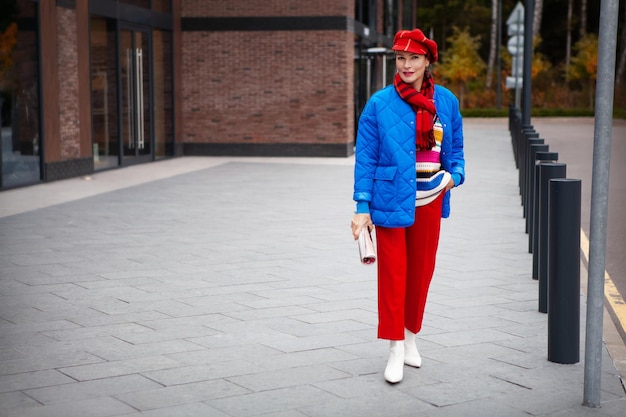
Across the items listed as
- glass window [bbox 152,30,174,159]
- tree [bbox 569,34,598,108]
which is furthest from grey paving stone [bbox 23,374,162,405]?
tree [bbox 569,34,598,108]

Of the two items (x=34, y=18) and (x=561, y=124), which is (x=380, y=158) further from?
(x=561, y=124)

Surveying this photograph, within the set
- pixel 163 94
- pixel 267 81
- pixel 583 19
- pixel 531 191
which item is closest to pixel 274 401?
pixel 531 191

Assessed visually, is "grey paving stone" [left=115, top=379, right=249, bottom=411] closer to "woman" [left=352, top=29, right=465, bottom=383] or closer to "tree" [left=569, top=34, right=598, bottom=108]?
"woman" [left=352, top=29, right=465, bottom=383]

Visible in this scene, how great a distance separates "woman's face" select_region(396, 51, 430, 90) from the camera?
4.99 m

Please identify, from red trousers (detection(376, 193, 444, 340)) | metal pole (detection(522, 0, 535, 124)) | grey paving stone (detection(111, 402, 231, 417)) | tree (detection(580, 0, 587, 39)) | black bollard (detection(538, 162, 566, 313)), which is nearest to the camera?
grey paving stone (detection(111, 402, 231, 417))

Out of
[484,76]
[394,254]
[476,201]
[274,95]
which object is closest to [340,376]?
[394,254]

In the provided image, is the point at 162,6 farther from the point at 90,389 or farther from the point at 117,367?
the point at 90,389

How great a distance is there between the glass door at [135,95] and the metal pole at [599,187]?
16.1 m

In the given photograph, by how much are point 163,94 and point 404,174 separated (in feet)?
58.6

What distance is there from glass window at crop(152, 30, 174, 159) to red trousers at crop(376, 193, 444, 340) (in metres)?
17.0

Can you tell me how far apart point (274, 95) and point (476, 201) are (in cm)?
1029

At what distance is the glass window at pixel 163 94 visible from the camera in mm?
21688

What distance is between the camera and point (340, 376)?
5.17 m

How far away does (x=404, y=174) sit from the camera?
4.94 meters
